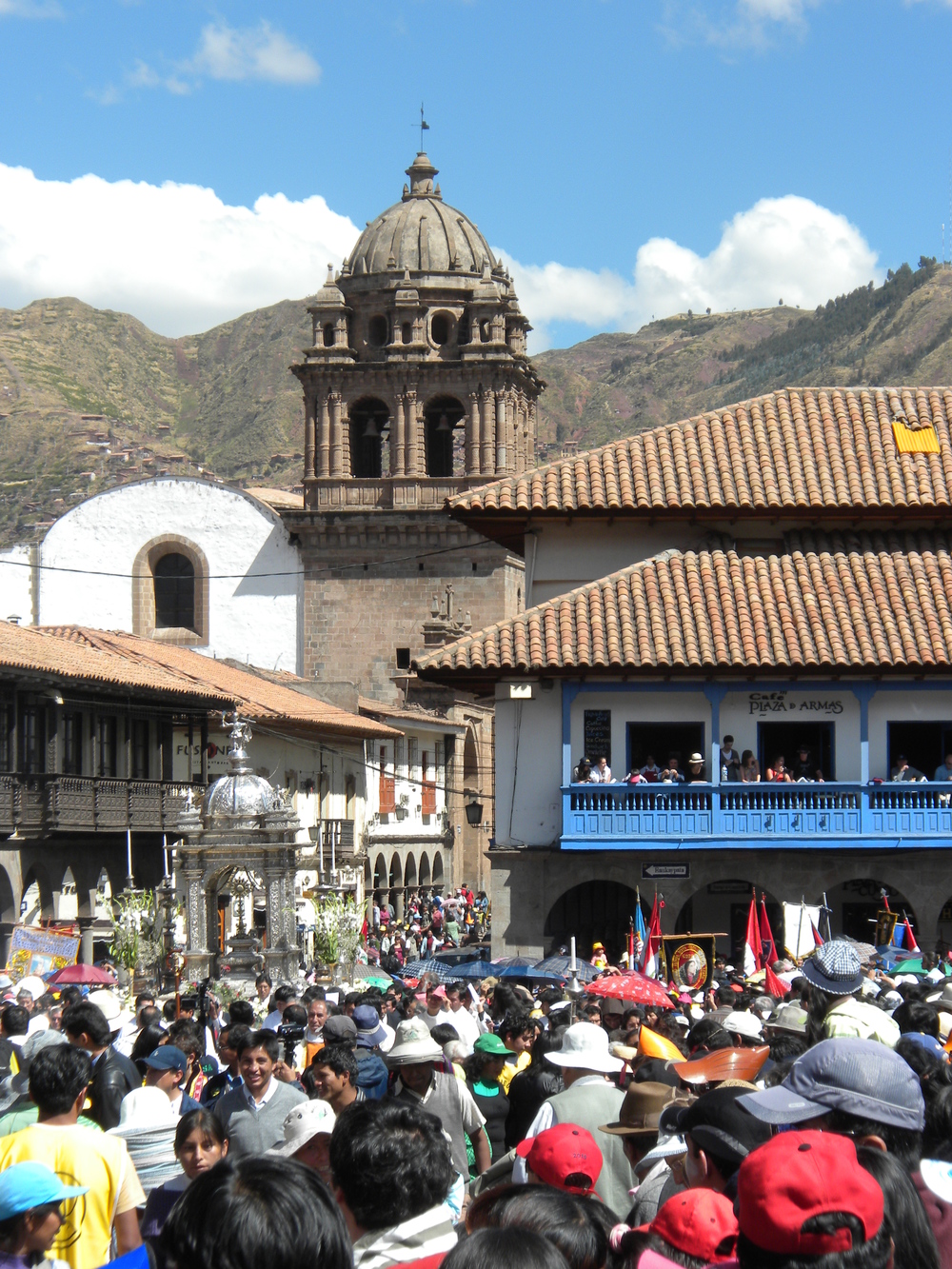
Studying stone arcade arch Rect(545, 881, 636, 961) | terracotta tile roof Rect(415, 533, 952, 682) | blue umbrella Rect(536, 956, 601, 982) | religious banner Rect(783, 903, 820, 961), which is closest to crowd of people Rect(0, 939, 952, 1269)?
blue umbrella Rect(536, 956, 601, 982)

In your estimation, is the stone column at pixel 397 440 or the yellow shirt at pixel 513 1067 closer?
the yellow shirt at pixel 513 1067

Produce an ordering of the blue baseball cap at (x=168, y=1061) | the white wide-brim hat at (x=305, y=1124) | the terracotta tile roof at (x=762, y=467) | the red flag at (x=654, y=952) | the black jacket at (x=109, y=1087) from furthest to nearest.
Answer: the terracotta tile roof at (x=762, y=467) < the red flag at (x=654, y=952) < the black jacket at (x=109, y=1087) < the blue baseball cap at (x=168, y=1061) < the white wide-brim hat at (x=305, y=1124)

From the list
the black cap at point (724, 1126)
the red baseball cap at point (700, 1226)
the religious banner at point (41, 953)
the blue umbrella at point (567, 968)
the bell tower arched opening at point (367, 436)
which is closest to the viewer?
the red baseball cap at point (700, 1226)

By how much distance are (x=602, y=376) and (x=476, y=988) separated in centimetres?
17222

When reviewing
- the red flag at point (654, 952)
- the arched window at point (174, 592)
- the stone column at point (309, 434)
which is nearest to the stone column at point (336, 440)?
the stone column at point (309, 434)

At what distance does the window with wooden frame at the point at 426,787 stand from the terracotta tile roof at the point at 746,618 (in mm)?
27194

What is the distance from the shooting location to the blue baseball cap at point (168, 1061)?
8.79 metres

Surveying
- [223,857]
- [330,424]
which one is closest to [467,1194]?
[223,857]

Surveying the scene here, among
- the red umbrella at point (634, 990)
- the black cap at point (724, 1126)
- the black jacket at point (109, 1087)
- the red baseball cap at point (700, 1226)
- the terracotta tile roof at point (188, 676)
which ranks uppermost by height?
the terracotta tile roof at point (188, 676)

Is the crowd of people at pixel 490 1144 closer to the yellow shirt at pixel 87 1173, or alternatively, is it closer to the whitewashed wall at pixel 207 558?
the yellow shirt at pixel 87 1173

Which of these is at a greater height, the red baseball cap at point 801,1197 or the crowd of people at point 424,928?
the red baseball cap at point 801,1197

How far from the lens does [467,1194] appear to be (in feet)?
26.7

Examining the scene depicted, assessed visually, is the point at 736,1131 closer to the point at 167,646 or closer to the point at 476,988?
the point at 476,988

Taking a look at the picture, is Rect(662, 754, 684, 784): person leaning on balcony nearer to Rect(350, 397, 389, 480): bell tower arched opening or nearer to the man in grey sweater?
the man in grey sweater
